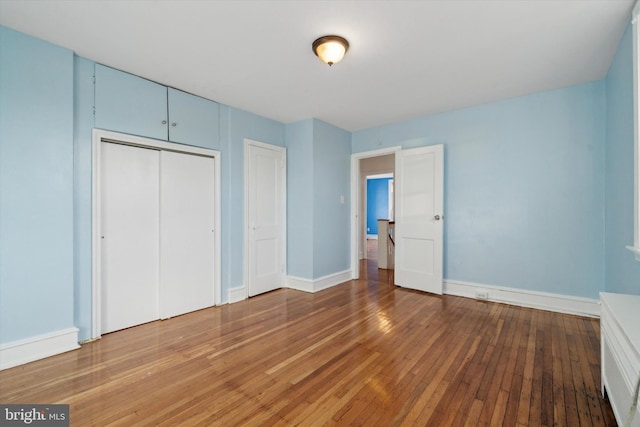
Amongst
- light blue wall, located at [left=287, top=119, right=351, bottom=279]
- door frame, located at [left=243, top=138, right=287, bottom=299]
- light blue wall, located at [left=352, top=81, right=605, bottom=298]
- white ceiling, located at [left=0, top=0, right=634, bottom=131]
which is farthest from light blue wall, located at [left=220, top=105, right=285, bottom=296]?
light blue wall, located at [left=352, top=81, right=605, bottom=298]

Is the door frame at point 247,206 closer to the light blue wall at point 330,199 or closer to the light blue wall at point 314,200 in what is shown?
the light blue wall at point 314,200

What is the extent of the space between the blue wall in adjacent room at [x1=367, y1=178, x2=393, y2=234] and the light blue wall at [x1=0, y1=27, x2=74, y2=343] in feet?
33.2

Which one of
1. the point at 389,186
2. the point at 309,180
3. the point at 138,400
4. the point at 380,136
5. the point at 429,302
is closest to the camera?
the point at 138,400

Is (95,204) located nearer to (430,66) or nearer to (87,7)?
(87,7)

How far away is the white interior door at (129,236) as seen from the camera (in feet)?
9.45

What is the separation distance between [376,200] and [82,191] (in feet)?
33.4

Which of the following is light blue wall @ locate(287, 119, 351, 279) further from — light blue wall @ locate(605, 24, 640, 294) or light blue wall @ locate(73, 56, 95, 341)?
light blue wall @ locate(605, 24, 640, 294)

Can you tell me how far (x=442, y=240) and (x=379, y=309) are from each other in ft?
4.78

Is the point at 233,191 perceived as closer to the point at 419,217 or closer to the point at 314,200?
the point at 314,200

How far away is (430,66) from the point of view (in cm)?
287

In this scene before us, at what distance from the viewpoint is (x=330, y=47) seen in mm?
2396

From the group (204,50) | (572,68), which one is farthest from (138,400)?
(572,68)

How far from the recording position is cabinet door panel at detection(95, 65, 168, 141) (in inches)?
110

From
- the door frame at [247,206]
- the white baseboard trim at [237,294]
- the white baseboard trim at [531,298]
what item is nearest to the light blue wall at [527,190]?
the white baseboard trim at [531,298]
